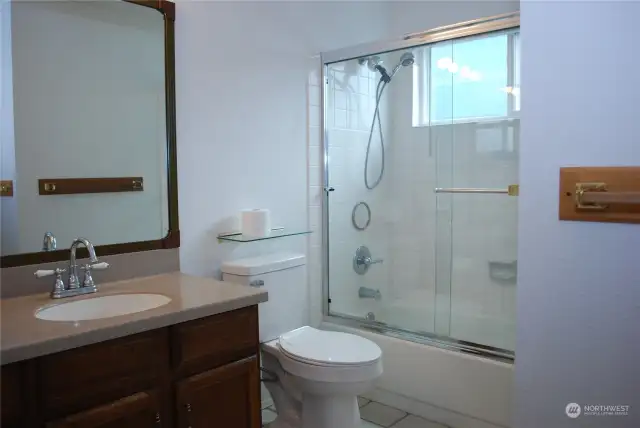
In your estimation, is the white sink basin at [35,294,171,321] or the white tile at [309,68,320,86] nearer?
the white sink basin at [35,294,171,321]

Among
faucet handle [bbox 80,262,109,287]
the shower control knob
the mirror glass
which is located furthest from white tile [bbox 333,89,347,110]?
faucet handle [bbox 80,262,109,287]

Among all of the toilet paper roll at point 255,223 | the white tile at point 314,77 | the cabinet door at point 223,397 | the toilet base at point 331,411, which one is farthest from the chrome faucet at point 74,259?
the white tile at point 314,77

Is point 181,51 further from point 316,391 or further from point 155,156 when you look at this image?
point 316,391

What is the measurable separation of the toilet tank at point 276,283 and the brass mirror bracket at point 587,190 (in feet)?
4.12

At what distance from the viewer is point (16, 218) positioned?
1.74m

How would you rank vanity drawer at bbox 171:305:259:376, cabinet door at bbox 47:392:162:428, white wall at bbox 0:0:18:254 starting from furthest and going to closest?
1. white wall at bbox 0:0:18:254
2. vanity drawer at bbox 171:305:259:376
3. cabinet door at bbox 47:392:162:428

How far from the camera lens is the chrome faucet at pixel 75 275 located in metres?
1.73

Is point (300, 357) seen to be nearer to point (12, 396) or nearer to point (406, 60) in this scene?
point (12, 396)

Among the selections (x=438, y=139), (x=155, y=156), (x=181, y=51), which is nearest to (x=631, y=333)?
(x=438, y=139)

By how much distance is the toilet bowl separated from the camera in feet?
6.41

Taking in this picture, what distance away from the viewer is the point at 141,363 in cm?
148

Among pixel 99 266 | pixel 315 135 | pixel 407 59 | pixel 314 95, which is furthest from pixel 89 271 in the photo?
pixel 407 59

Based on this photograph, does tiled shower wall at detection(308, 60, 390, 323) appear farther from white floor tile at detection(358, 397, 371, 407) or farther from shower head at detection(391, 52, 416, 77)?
white floor tile at detection(358, 397, 371, 407)

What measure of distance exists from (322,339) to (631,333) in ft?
3.88
